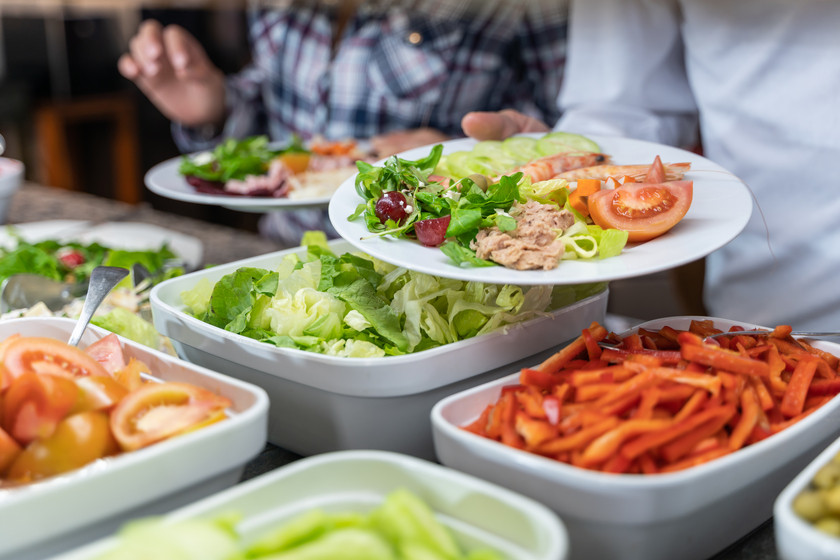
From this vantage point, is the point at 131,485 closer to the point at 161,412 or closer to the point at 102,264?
the point at 161,412

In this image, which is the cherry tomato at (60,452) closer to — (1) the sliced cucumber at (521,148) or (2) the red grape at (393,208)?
(2) the red grape at (393,208)

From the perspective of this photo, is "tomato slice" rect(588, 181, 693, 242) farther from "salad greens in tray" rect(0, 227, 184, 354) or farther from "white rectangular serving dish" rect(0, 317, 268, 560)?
"salad greens in tray" rect(0, 227, 184, 354)

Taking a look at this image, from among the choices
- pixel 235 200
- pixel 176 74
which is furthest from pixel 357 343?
pixel 176 74

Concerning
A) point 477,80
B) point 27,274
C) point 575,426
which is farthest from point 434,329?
point 477,80

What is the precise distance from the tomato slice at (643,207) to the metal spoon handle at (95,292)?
0.76m

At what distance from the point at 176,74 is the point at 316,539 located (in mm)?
2321

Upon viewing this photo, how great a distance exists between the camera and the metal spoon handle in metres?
1.21

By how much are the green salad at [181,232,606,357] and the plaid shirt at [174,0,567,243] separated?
5.38 feet

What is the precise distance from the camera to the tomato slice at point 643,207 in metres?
1.17

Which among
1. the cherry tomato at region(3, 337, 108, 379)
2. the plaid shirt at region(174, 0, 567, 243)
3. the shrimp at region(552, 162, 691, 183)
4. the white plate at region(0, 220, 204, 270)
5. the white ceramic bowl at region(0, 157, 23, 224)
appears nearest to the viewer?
the cherry tomato at region(3, 337, 108, 379)

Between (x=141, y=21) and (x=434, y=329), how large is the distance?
4.98 meters

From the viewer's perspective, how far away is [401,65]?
282 cm

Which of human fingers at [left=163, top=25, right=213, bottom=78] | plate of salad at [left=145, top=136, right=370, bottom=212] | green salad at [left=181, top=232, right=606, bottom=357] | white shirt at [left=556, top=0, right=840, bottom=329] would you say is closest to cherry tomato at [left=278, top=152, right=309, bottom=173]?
plate of salad at [left=145, top=136, right=370, bottom=212]

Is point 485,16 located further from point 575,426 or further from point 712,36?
point 575,426
